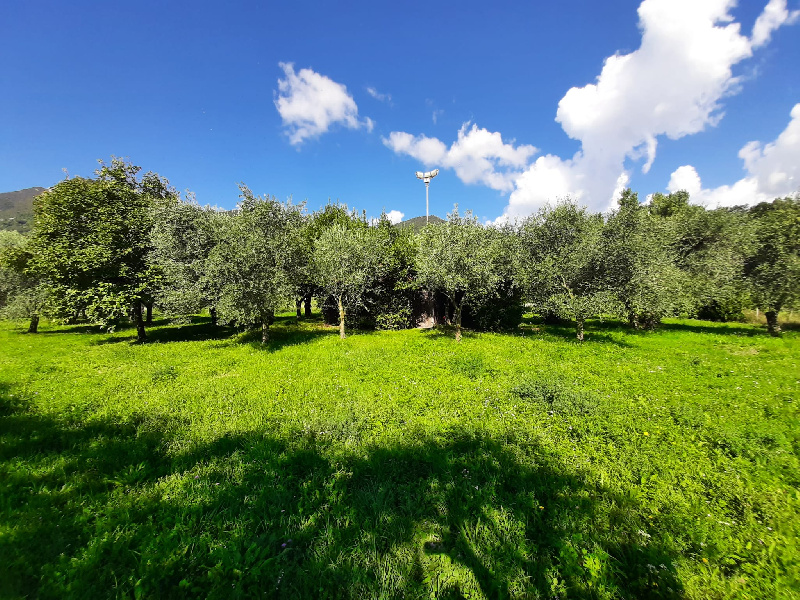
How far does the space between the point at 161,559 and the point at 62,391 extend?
40.8 ft

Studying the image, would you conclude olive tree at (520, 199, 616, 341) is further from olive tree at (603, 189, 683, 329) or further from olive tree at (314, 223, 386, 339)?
olive tree at (314, 223, 386, 339)

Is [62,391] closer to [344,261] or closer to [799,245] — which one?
[344,261]

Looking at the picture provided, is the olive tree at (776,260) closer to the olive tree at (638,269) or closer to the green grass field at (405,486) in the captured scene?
the olive tree at (638,269)

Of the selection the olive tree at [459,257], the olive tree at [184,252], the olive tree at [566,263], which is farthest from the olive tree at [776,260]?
the olive tree at [184,252]

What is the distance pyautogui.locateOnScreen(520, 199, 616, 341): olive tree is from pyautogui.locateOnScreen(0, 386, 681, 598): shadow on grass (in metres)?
17.3

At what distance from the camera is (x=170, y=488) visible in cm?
655

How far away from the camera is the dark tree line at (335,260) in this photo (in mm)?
21703

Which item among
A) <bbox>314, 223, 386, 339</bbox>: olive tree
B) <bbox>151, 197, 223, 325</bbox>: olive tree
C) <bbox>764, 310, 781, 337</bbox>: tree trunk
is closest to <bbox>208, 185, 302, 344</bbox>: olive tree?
<bbox>151, 197, 223, 325</bbox>: olive tree

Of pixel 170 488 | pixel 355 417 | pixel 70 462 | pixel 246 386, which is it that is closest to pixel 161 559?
pixel 170 488

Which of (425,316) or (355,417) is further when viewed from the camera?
(425,316)

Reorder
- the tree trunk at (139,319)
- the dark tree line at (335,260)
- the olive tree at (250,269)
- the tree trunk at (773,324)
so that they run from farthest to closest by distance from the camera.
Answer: the tree trunk at (139,319)
the tree trunk at (773,324)
the dark tree line at (335,260)
the olive tree at (250,269)

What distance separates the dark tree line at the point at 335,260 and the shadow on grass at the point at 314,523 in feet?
47.7

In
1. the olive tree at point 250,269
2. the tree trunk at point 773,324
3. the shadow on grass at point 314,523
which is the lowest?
the shadow on grass at point 314,523

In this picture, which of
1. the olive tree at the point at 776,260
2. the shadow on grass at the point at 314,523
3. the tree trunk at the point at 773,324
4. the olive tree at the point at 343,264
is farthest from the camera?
the olive tree at the point at 343,264
